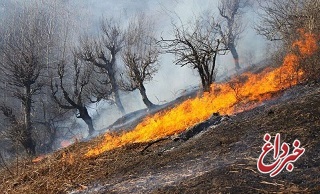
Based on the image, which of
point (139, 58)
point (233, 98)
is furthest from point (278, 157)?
point (139, 58)

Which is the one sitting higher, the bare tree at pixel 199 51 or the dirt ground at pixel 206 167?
the bare tree at pixel 199 51

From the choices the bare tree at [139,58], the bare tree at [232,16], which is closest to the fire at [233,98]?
the bare tree at [139,58]

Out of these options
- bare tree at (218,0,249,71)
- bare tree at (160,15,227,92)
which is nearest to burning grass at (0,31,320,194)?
bare tree at (160,15,227,92)

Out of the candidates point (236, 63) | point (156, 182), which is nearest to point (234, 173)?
point (156, 182)

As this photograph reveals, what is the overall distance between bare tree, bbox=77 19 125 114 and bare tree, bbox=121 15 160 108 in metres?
1.04

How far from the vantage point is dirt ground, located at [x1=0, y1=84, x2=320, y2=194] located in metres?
4.55

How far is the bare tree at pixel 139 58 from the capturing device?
99.5 ft

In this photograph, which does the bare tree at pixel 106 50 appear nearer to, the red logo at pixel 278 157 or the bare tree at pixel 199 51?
the bare tree at pixel 199 51

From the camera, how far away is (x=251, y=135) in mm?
6691

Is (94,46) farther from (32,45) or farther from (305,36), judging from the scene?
(305,36)

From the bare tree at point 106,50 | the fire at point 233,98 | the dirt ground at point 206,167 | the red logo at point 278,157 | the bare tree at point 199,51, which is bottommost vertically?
the red logo at point 278,157

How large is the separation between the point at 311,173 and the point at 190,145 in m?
3.63

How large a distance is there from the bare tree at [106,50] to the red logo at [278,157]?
28.2 m

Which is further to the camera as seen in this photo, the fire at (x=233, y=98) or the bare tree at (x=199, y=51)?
the bare tree at (x=199, y=51)
